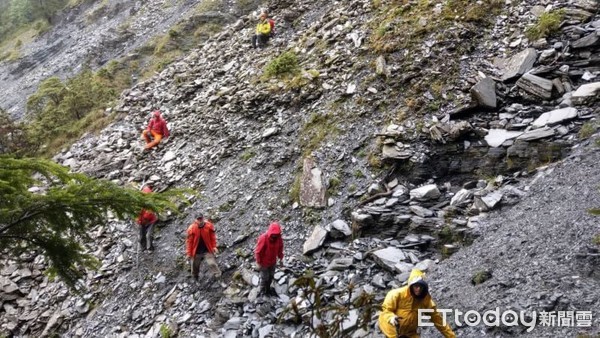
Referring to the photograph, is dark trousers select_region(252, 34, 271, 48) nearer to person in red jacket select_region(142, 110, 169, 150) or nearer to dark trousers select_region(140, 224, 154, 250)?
person in red jacket select_region(142, 110, 169, 150)

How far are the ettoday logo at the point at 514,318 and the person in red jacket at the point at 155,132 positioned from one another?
465 inches

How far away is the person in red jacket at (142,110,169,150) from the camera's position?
1555cm

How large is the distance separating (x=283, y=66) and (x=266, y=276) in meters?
8.80

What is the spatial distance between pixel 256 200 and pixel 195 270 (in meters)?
2.45

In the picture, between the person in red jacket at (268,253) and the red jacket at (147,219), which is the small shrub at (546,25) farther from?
the red jacket at (147,219)

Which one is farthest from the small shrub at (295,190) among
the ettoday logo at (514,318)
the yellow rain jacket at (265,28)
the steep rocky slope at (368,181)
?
the yellow rain jacket at (265,28)

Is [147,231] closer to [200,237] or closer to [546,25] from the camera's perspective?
[200,237]

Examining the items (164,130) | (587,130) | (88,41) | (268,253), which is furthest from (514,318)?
(88,41)

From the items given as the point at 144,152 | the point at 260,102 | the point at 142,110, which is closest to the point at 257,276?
the point at 260,102

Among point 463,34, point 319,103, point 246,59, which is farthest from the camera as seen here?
point 246,59

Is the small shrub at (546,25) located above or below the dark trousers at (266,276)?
above

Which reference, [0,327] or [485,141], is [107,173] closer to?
[0,327]

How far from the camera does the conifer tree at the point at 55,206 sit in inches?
273

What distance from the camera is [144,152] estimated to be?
15.6 metres
